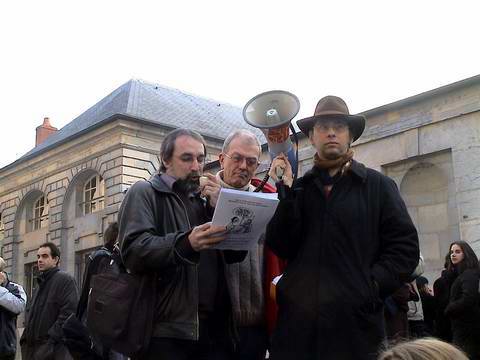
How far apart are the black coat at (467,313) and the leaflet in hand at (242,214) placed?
4.58 m

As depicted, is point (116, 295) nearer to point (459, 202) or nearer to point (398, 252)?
point (398, 252)

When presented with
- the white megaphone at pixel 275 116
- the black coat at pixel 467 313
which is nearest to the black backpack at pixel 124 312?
the white megaphone at pixel 275 116

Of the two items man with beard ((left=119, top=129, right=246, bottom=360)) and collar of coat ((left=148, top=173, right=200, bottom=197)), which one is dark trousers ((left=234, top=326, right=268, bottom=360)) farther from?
collar of coat ((left=148, top=173, right=200, bottom=197))

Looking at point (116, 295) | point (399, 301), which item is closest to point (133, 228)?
point (116, 295)

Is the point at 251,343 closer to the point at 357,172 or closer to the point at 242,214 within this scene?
the point at 242,214

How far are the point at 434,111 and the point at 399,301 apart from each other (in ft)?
31.4

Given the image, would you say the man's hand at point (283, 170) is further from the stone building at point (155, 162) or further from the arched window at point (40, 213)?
the arched window at point (40, 213)

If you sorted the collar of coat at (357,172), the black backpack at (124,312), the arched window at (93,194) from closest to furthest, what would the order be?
the black backpack at (124,312), the collar of coat at (357,172), the arched window at (93,194)

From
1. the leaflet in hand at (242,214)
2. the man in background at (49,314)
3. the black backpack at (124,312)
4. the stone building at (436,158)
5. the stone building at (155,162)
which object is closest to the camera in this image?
the leaflet in hand at (242,214)

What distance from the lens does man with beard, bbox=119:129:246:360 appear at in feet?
11.0

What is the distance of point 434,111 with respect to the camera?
15.0 meters

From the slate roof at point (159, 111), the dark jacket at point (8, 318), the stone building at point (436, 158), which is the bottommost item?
the dark jacket at point (8, 318)

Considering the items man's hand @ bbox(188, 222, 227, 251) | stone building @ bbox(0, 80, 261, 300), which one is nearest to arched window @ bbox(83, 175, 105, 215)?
stone building @ bbox(0, 80, 261, 300)

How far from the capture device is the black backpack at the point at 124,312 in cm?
337
